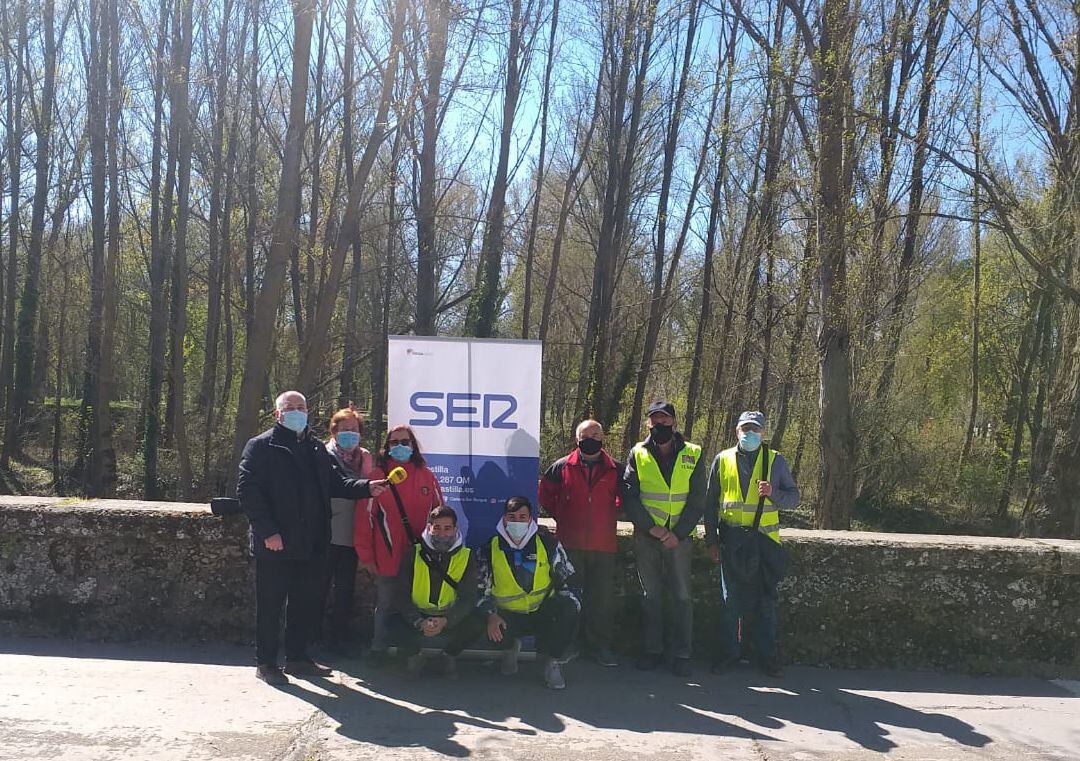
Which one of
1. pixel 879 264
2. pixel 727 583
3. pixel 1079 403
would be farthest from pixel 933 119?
pixel 727 583

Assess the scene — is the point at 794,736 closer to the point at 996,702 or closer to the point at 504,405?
the point at 996,702

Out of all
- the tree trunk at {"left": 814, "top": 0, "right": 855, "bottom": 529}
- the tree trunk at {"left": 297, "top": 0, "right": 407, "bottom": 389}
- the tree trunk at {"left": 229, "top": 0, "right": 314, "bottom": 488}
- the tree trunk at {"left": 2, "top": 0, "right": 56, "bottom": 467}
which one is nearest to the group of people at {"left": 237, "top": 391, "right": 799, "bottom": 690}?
the tree trunk at {"left": 814, "top": 0, "right": 855, "bottom": 529}

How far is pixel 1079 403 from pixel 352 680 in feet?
31.7

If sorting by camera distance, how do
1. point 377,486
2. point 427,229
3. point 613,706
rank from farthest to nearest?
point 427,229 → point 377,486 → point 613,706

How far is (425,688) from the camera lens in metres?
4.94

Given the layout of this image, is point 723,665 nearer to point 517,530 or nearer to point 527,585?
point 527,585

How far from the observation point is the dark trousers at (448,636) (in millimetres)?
5055

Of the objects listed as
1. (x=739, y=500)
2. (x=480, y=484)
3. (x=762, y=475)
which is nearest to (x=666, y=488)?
(x=739, y=500)

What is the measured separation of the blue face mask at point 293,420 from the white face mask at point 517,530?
4.63 ft

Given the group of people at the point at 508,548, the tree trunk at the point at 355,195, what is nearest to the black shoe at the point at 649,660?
the group of people at the point at 508,548

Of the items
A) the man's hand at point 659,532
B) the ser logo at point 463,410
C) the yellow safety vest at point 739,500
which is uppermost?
the ser logo at point 463,410

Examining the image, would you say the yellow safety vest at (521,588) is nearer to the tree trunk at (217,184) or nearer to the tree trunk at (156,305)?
the tree trunk at (217,184)

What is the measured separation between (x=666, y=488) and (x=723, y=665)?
120 centimetres

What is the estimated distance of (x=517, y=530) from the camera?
5.12 metres
